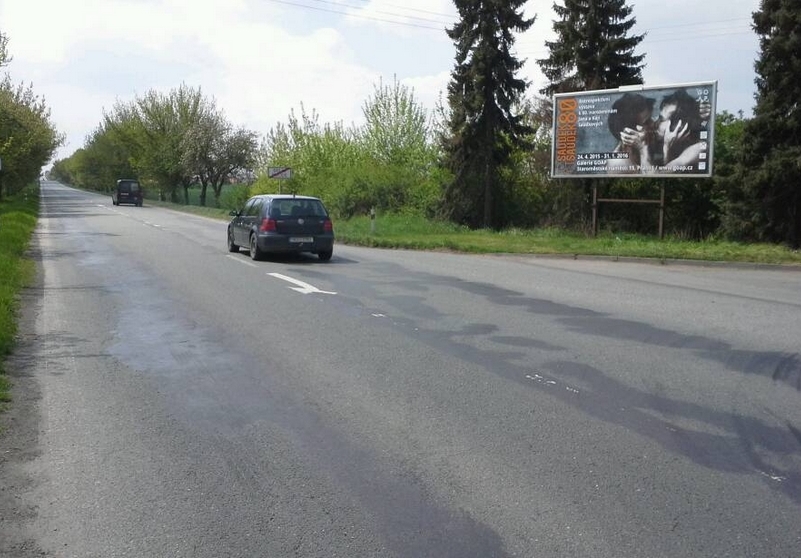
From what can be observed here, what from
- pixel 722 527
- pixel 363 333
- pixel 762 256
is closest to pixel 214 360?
pixel 363 333

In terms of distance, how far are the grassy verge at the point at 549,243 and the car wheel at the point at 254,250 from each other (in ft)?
21.0

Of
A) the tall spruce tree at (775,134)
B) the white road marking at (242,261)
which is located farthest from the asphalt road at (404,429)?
the tall spruce tree at (775,134)

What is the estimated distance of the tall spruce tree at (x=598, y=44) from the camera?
29078mm

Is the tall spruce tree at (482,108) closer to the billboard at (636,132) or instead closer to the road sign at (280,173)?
the billboard at (636,132)

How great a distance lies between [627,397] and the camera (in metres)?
6.73

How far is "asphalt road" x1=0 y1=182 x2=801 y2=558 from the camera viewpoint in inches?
165

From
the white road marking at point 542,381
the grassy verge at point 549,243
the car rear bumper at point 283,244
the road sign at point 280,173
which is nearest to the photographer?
the white road marking at point 542,381

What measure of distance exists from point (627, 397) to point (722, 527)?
2.54m

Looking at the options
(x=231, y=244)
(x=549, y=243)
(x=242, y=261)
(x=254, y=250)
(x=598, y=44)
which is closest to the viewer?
(x=242, y=261)

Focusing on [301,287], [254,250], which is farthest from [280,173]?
[301,287]

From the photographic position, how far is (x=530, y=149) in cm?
3216

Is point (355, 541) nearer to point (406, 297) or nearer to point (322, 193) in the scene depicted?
point (406, 297)

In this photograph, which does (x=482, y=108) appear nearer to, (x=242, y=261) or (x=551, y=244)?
(x=551, y=244)

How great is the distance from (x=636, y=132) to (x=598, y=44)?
6.76 meters
